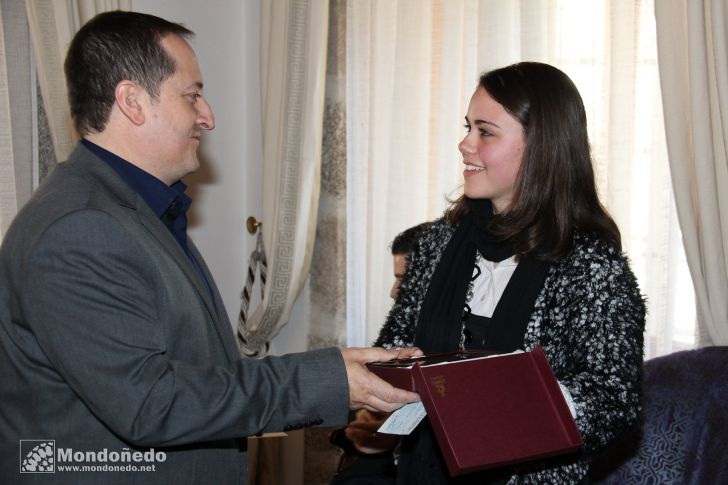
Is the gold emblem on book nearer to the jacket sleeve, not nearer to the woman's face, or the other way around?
the jacket sleeve

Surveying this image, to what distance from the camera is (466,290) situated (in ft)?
7.05

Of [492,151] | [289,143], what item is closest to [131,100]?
[492,151]

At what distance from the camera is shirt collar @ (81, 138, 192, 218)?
172cm

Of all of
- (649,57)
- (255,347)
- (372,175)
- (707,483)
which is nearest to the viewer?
(707,483)

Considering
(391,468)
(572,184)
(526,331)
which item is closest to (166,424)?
(526,331)

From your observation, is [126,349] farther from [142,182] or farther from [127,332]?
[142,182]

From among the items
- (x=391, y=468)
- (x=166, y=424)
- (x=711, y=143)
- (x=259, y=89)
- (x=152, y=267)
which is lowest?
(x=391, y=468)

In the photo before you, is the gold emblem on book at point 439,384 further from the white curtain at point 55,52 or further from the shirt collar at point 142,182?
→ the white curtain at point 55,52

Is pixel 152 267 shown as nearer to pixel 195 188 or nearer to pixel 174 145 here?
pixel 174 145

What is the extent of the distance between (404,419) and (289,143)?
7.18 ft

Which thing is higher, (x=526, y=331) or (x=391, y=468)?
(x=526, y=331)

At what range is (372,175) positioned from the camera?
136 inches

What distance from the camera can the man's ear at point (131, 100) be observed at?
5.65 feet

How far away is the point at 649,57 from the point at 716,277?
0.79 m
